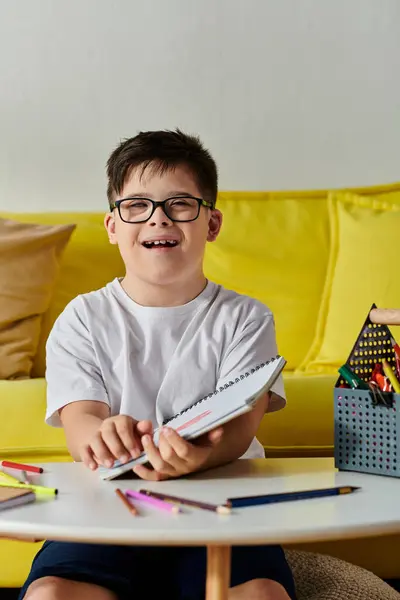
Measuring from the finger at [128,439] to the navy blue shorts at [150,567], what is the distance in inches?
5.8

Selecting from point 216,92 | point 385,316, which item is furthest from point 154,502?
point 216,92

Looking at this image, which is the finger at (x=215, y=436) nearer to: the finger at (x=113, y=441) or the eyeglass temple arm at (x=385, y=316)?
the finger at (x=113, y=441)

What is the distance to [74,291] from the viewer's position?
2127 millimetres

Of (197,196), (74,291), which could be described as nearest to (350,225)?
(74,291)

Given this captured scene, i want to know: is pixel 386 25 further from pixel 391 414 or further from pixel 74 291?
pixel 391 414

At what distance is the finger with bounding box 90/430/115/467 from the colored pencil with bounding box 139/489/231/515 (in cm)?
11

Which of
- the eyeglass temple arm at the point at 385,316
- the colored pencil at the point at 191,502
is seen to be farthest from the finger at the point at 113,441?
the eyeglass temple arm at the point at 385,316

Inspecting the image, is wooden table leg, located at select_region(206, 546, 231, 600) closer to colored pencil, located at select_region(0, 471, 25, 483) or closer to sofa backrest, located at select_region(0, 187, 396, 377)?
colored pencil, located at select_region(0, 471, 25, 483)

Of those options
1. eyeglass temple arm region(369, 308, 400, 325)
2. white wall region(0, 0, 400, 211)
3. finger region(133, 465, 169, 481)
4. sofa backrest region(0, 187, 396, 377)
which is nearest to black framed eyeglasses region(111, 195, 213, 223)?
eyeglass temple arm region(369, 308, 400, 325)

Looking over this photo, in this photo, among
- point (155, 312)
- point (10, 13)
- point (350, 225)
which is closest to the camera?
point (155, 312)

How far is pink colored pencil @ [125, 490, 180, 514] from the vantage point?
760 mm

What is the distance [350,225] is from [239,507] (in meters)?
1.41

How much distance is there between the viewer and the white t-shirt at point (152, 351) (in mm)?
1211

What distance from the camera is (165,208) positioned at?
1.25m
